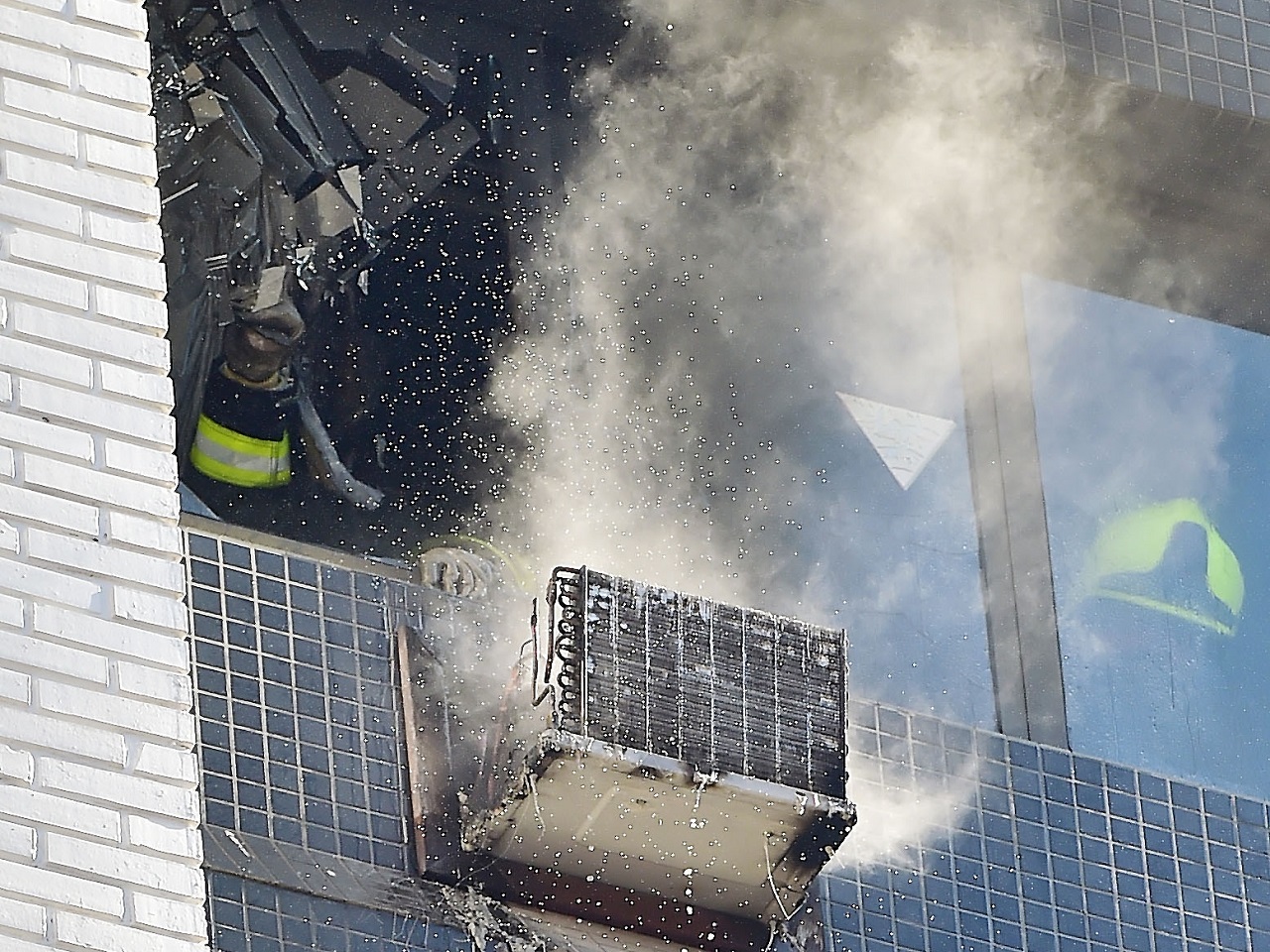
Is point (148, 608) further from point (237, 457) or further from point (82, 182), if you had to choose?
point (237, 457)

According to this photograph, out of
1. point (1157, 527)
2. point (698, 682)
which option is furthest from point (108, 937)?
point (1157, 527)

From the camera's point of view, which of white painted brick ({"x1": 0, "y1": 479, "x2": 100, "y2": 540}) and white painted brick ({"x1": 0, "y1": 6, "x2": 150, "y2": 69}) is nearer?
white painted brick ({"x1": 0, "y1": 479, "x2": 100, "y2": 540})

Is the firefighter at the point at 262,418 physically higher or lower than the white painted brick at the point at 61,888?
lower

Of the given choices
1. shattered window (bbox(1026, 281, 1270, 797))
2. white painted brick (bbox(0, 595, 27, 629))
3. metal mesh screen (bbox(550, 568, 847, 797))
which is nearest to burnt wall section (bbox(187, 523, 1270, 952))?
metal mesh screen (bbox(550, 568, 847, 797))

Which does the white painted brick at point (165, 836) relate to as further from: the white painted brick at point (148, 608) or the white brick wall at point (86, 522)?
the white painted brick at point (148, 608)

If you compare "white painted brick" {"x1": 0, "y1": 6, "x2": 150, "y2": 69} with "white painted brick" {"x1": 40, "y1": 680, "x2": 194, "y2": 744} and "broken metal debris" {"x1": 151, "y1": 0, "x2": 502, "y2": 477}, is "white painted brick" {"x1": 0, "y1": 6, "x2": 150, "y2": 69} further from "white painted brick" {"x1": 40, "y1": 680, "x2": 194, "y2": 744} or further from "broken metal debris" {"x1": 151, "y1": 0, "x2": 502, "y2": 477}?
"broken metal debris" {"x1": 151, "y1": 0, "x2": 502, "y2": 477}

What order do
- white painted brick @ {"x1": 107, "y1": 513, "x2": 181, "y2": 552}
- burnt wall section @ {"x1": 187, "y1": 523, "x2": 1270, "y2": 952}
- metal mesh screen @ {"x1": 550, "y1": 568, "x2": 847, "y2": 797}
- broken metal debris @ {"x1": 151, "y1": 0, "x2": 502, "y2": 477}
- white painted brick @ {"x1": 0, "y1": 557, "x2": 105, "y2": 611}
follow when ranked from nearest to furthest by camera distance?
white painted brick @ {"x1": 0, "y1": 557, "x2": 105, "y2": 611}
white painted brick @ {"x1": 107, "y1": 513, "x2": 181, "y2": 552}
burnt wall section @ {"x1": 187, "y1": 523, "x2": 1270, "y2": 952}
metal mesh screen @ {"x1": 550, "y1": 568, "x2": 847, "y2": 797}
broken metal debris @ {"x1": 151, "y1": 0, "x2": 502, "y2": 477}

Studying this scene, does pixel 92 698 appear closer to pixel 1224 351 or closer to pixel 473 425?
pixel 473 425

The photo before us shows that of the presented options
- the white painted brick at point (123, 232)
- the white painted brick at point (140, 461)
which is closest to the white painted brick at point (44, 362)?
the white painted brick at point (140, 461)

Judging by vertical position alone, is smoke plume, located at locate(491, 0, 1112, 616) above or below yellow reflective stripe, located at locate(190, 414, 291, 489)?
below
